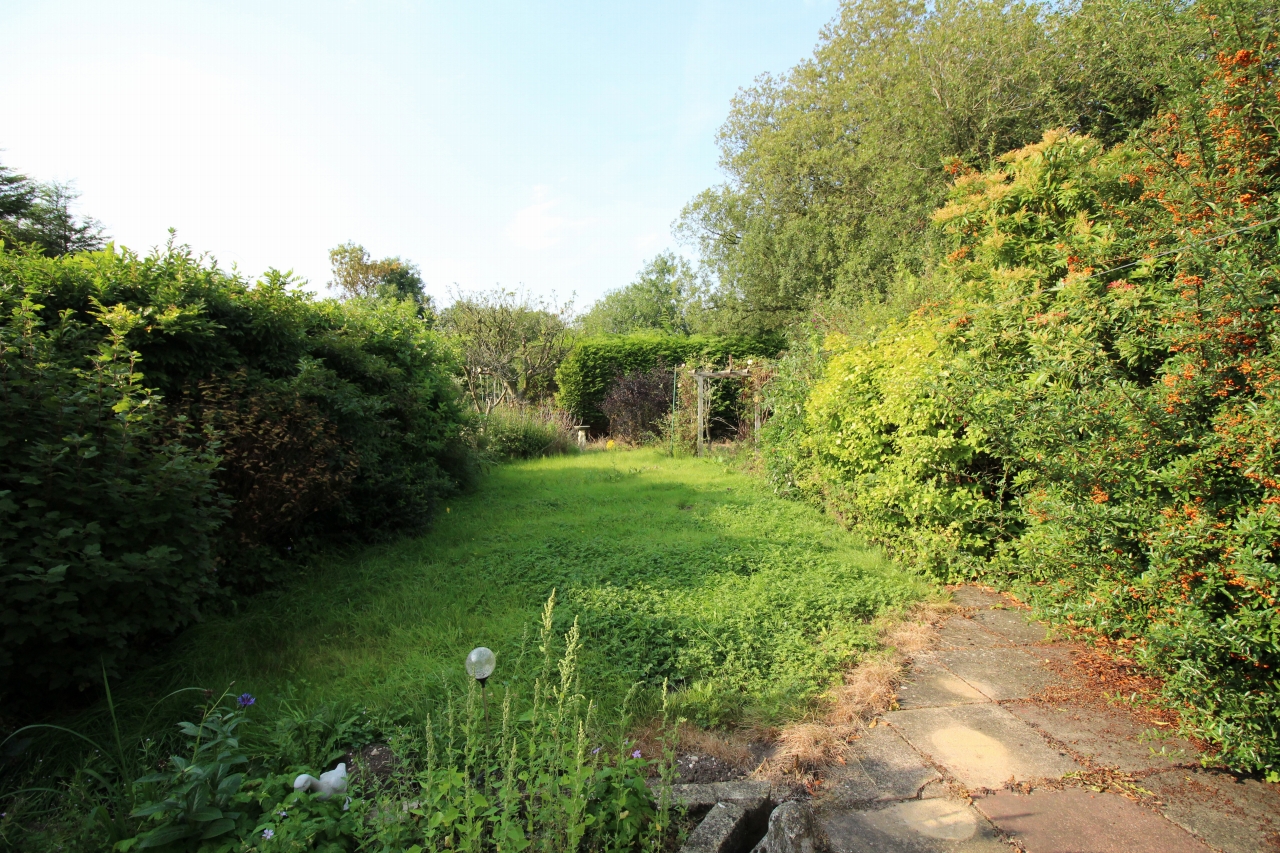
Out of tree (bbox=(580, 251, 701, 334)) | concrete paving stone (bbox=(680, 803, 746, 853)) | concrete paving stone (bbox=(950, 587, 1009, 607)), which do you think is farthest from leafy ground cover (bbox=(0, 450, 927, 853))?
tree (bbox=(580, 251, 701, 334))

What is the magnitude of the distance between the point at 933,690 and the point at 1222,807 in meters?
1.12

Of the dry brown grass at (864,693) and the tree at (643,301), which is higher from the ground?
the tree at (643,301)

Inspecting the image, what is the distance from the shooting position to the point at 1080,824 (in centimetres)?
211

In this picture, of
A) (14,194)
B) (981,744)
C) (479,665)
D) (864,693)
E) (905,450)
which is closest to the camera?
(479,665)

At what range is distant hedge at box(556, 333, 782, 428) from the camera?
612 inches

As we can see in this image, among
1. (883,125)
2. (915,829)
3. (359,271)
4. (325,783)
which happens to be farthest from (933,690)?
(359,271)

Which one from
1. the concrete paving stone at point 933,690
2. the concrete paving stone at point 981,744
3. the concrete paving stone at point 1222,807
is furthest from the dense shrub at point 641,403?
the concrete paving stone at point 1222,807

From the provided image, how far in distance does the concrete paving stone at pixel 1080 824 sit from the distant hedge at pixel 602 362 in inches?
532

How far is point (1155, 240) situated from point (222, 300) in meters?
5.72

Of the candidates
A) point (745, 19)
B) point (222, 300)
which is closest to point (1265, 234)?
point (222, 300)

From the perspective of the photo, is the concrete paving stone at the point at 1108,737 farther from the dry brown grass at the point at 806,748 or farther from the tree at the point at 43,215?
the tree at the point at 43,215

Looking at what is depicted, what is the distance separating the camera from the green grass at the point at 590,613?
120 inches

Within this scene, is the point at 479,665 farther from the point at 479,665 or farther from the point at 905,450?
the point at 905,450

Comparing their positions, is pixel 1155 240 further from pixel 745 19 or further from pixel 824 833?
pixel 745 19
